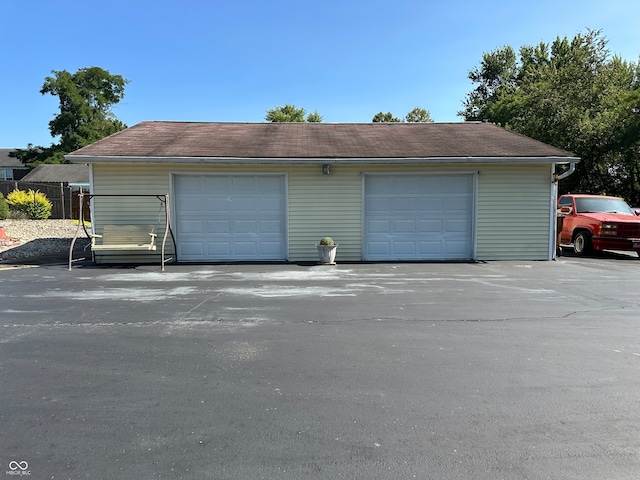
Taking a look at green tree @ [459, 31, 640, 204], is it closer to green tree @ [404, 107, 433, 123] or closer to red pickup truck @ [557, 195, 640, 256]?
red pickup truck @ [557, 195, 640, 256]

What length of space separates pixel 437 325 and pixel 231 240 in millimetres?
7102

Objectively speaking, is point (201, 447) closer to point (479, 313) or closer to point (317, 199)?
point (479, 313)

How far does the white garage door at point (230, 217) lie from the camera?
11.0 m

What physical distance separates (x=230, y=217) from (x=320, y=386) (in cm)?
818

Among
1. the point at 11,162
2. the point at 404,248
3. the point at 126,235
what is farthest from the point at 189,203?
the point at 11,162

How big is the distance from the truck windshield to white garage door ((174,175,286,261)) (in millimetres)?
9440

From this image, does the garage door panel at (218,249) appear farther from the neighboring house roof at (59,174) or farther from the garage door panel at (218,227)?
the neighboring house roof at (59,174)

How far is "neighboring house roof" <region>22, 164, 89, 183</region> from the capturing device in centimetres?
3828

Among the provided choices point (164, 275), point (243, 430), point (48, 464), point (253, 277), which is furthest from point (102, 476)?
point (164, 275)

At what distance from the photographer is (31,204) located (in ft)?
75.0

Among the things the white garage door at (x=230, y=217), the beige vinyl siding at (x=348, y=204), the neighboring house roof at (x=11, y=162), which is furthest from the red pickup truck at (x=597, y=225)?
the neighboring house roof at (x=11, y=162)

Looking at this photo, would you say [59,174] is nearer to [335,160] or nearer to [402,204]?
[335,160]

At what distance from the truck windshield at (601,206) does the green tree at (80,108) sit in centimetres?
4357

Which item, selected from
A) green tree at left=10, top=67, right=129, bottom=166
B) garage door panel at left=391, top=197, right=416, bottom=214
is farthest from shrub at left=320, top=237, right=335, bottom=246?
green tree at left=10, top=67, right=129, bottom=166
